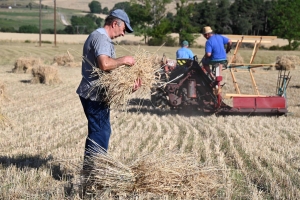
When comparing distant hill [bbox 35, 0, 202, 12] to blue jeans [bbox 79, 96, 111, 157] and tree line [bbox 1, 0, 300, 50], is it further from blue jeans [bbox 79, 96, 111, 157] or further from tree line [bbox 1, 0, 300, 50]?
blue jeans [bbox 79, 96, 111, 157]

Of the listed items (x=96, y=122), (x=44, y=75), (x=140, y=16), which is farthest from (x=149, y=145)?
(x=140, y=16)

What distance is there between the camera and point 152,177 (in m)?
5.00

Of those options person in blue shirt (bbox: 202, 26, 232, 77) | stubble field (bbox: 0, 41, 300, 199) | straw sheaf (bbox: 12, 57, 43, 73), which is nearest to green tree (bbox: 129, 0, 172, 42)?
straw sheaf (bbox: 12, 57, 43, 73)

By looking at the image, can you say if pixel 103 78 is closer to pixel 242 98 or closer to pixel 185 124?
pixel 185 124

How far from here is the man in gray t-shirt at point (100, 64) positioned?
530 cm

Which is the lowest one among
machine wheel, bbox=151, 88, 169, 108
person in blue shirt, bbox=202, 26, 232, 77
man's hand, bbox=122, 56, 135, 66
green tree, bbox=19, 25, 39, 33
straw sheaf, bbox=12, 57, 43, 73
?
green tree, bbox=19, 25, 39, 33

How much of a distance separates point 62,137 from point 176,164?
404 centimetres

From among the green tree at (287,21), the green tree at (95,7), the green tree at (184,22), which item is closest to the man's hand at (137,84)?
the green tree at (287,21)

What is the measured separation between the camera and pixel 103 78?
17.5 ft

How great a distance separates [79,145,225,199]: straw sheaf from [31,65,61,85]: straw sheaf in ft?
46.6

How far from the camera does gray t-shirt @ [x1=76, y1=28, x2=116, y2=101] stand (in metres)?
5.30

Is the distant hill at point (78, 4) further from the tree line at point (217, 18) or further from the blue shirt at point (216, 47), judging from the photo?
the blue shirt at point (216, 47)

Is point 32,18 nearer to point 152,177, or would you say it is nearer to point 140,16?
point 140,16

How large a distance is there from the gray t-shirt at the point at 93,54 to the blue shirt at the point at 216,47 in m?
6.78
